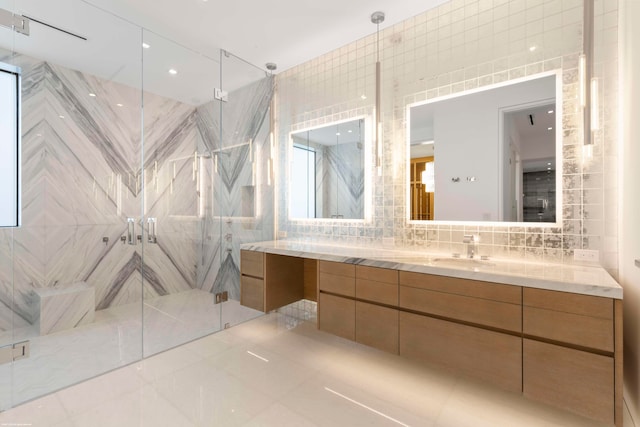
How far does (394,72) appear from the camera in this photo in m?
2.83

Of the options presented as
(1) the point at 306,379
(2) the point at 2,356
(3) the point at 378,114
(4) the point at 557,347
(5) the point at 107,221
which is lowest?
(1) the point at 306,379

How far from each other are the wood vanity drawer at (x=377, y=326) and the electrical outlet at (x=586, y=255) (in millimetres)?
1277

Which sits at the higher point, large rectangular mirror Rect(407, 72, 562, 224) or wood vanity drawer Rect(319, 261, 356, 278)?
large rectangular mirror Rect(407, 72, 562, 224)

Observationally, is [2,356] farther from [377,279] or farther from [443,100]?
[443,100]

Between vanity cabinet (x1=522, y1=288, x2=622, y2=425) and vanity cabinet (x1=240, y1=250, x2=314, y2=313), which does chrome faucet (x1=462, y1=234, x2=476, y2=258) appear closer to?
vanity cabinet (x1=522, y1=288, x2=622, y2=425)

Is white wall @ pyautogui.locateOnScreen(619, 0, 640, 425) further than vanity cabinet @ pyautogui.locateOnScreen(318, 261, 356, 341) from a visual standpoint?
No

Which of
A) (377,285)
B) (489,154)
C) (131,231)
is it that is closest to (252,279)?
(131,231)

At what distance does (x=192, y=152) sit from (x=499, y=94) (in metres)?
2.77

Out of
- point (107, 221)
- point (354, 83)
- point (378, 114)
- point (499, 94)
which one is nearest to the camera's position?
point (499, 94)

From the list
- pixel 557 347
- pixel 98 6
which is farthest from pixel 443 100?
pixel 98 6

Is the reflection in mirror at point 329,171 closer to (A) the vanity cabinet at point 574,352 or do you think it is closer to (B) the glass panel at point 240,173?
(B) the glass panel at point 240,173

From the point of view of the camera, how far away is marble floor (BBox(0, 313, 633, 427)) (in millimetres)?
1706

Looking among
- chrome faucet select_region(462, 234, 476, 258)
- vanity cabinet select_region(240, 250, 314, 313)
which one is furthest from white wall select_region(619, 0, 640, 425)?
vanity cabinet select_region(240, 250, 314, 313)

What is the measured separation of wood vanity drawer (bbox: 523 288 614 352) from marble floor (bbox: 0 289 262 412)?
2667mm
